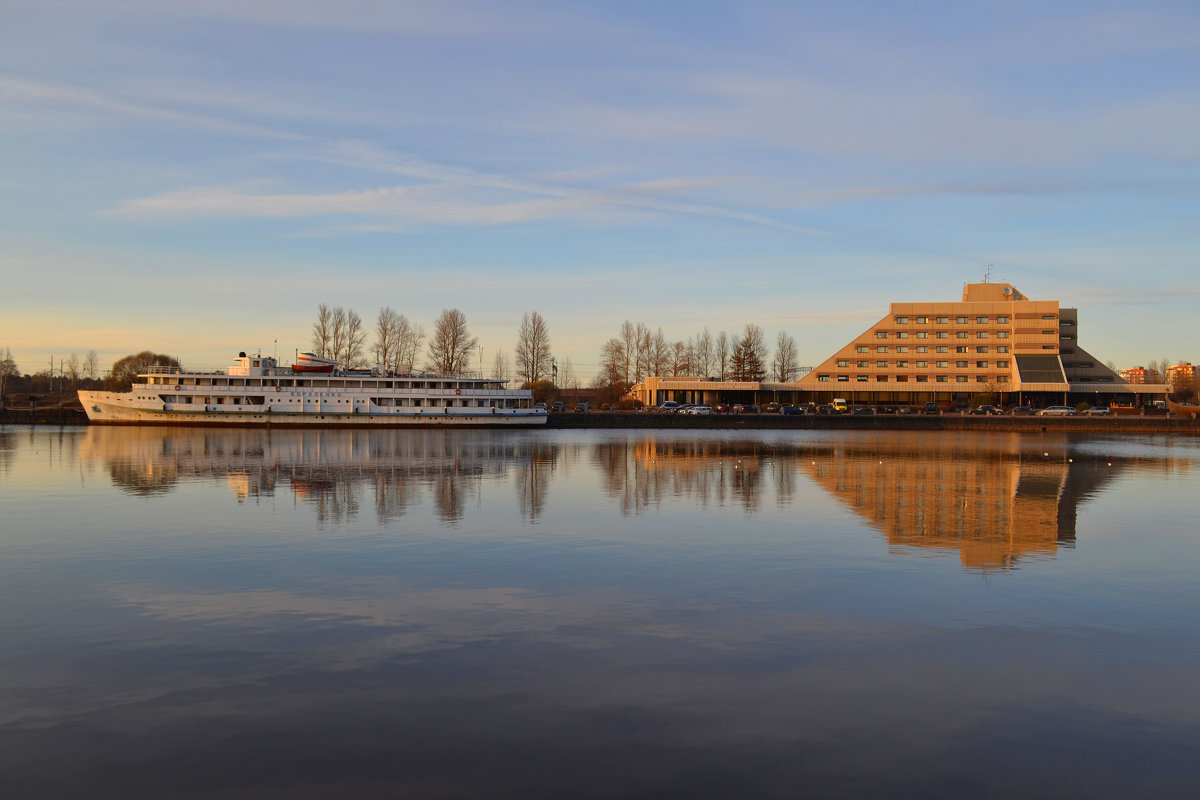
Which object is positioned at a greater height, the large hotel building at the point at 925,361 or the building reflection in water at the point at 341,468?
the large hotel building at the point at 925,361

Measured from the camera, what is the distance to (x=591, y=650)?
13.3m

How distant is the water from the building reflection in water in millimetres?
1082

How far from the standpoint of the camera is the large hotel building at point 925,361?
14488cm

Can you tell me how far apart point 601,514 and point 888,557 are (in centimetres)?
922

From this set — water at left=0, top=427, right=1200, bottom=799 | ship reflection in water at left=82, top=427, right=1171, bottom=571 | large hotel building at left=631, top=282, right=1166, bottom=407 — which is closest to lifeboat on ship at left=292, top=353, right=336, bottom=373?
ship reflection in water at left=82, top=427, right=1171, bottom=571

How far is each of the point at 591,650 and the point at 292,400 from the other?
288 feet

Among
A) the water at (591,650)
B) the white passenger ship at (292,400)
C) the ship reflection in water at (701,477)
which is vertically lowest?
the water at (591,650)

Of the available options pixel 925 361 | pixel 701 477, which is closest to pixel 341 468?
pixel 701 477

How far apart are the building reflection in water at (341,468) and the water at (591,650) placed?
108 cm

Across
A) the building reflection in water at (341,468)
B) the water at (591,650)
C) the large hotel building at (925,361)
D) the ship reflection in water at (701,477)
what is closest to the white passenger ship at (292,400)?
the building reflection in water at (341,468)

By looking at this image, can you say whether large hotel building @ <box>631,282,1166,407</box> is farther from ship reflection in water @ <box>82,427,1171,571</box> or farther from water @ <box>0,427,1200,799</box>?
water @ <box>0,427,1200,799</box>

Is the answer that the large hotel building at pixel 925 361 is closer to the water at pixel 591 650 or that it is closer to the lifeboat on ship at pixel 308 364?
the lifeboat on ship at pixel 308 364

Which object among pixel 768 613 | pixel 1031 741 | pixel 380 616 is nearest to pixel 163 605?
pixel 380 616

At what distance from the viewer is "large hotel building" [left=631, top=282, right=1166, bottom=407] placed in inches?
5704
